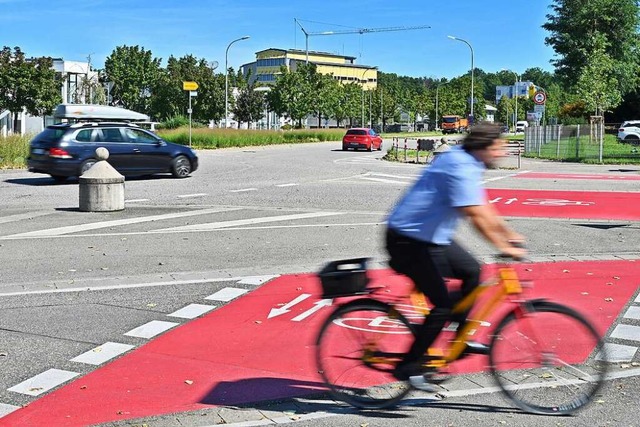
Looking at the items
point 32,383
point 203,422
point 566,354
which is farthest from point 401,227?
point 32,383

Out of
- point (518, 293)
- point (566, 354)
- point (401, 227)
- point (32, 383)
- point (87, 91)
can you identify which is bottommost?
point (32, 383)

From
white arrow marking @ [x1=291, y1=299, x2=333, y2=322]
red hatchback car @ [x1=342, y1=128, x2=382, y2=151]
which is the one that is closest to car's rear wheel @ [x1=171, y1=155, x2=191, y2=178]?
white arrow marking @ [x1=291, y1=299, x2=333, y2=322]

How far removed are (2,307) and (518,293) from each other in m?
5.16

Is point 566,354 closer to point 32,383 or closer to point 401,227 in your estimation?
point 401,227

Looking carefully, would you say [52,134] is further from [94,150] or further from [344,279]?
[344,279]

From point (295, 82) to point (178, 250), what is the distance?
2974 inches

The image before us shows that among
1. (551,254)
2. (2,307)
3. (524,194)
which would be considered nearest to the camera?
(2,307)

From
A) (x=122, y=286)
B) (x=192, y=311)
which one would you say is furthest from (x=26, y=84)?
(x=192, y=311)

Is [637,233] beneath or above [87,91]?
beneath

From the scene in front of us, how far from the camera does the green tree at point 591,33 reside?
65.2 meters

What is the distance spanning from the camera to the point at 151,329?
705 centimetres

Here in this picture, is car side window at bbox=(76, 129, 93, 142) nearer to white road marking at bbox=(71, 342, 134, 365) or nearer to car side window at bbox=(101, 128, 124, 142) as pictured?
car side window at bbox=(101, 128, 124, 142)

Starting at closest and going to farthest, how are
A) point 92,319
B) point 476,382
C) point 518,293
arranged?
point 518,293
point 476,382
point 92,319

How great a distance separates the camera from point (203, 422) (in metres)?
4.86
